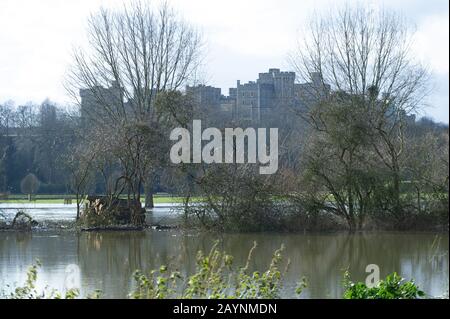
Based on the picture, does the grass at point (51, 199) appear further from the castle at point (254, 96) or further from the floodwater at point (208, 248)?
the floodwater at point (208, 248)

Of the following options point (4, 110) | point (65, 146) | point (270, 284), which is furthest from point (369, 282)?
point (65, 146)

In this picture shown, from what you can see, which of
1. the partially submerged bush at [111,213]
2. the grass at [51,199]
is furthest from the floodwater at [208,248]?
the grass at [51,199]

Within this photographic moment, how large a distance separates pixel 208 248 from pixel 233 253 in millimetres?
1072

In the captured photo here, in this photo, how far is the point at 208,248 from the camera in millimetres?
15070

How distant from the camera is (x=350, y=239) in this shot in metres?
16.8

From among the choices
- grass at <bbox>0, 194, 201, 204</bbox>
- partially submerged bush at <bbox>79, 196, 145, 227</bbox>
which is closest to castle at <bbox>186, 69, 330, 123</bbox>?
grass at <bbox>0, 194, 201, 204</bbox>

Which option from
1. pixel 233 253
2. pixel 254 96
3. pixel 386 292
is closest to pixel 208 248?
pixel 233 253

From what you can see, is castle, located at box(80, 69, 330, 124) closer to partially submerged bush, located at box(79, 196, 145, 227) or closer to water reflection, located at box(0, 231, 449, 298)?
partially submerged bush, located at box(79, 196, 145, 227)

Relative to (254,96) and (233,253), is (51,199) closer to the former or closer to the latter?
(254,96)

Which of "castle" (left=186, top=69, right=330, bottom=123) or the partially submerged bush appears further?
"castle" (left=186, top=69, right=330, bottom=123)

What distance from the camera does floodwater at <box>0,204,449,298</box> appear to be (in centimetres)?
1027

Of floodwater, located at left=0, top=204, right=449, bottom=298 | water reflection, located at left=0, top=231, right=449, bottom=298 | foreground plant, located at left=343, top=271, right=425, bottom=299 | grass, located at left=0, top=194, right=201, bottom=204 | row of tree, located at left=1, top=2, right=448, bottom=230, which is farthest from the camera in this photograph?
grass, located at left=0, top=194, right=201, bottom=204

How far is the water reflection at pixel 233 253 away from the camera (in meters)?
10.5
